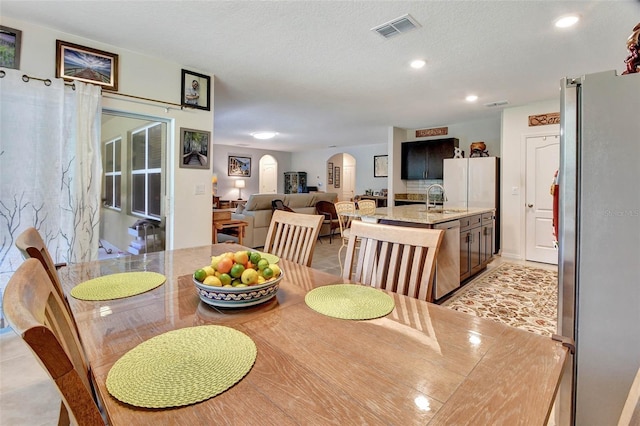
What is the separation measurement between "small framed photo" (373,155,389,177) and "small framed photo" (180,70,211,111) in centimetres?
649

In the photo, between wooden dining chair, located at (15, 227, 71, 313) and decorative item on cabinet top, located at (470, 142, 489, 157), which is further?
decorative item on cabinet top, located at (470, 142, 489, 157)

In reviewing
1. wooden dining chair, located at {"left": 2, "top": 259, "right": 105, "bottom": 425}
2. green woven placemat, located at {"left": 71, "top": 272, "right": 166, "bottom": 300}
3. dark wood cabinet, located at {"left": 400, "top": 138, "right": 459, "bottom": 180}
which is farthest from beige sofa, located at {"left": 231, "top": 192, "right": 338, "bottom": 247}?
wooden dining chair, located at {"left": 2, "top": 259, "right": 105, "bottom": 425}

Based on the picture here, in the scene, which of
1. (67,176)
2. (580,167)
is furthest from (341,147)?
(580,167)

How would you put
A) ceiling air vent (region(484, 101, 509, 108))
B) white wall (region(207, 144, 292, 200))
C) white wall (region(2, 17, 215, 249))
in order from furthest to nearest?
white wall (region(207, 144, 292, 200))
ceiling air vent (region(484, 101, 509, 108))
white wall (region(2, 17, 215, 249))

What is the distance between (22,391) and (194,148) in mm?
2399

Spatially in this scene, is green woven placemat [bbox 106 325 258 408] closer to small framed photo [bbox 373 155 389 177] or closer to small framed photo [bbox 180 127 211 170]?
small framed photo [bbox 180 127 211 170]

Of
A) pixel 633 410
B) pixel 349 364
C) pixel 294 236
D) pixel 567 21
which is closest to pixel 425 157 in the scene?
pixel 567 21

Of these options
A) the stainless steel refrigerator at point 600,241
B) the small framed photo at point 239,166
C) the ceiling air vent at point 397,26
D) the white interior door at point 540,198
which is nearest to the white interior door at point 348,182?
the small framed photo at point 239,166

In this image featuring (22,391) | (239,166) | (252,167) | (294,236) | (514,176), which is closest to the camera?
(22,391)

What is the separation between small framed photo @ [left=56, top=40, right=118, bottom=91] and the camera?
255 centimetres

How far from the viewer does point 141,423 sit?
0.56 meters

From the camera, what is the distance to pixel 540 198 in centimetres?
469

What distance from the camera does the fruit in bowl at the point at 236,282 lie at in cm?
104

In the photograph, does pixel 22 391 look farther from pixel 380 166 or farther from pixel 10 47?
pixel 380 166
